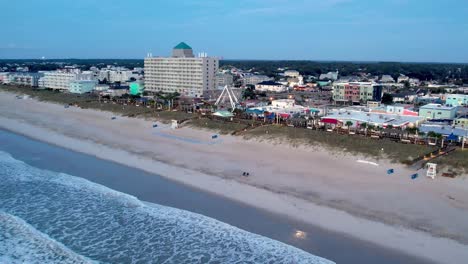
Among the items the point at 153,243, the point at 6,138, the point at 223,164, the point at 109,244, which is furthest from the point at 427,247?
the point at 6,138

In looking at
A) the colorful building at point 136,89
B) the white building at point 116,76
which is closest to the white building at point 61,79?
the colorful building at point 136,89

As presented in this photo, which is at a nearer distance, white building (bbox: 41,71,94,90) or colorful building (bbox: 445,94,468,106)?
colorful building (bbox: 445,94,468,106)

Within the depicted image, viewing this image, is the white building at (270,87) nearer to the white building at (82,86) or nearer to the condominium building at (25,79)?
the white building at (82,86)

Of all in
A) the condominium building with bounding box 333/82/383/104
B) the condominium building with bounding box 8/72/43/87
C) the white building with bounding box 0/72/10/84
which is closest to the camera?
the condominium building with bounding box 333/82/383/104

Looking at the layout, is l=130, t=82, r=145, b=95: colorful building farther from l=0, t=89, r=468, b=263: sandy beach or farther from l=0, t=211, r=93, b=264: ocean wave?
l=0, t=211, r=93, b=264: ocean wave

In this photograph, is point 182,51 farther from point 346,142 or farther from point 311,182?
point 311,182

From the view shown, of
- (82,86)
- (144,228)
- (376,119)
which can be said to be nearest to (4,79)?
(82,86)

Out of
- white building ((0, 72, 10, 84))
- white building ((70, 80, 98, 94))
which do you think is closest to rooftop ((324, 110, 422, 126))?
white building ((70, 80, 98, 94))
